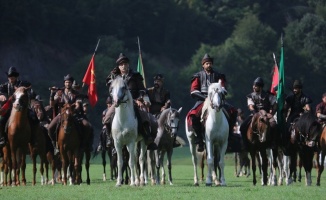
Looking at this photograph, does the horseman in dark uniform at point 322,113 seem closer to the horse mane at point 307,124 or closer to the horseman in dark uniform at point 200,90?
the horse mane at point 307,124

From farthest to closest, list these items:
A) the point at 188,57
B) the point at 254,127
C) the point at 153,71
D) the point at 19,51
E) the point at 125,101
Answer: the point at 188,57 < the point at 153,71 < the point at 19,51 < the point at 254,127 < the point at 125,101

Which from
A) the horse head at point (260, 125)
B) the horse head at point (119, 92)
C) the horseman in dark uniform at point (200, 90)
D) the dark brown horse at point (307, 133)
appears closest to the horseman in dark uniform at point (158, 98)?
the dark brown horse at point (307, 133)

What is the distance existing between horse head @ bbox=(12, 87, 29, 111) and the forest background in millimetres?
59650

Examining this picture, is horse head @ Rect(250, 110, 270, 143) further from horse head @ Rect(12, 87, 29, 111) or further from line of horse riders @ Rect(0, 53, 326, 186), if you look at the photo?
horse head @ Rect(12, 87, 29, 111)

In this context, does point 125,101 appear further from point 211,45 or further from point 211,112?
point 211,45

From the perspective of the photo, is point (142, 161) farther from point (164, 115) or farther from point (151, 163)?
point (164, 115)

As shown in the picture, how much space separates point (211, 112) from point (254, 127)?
A: 2.57 m

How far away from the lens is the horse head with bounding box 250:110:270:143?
30.1m

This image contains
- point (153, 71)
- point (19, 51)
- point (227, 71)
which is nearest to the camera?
point (19, 51)

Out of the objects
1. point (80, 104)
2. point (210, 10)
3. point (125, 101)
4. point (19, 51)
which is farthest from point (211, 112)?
point (210, 10)

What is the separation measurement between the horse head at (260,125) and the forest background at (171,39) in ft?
193

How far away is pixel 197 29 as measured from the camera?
135875 millimetres

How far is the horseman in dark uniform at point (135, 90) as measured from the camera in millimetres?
28516

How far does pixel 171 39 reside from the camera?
131375mm
